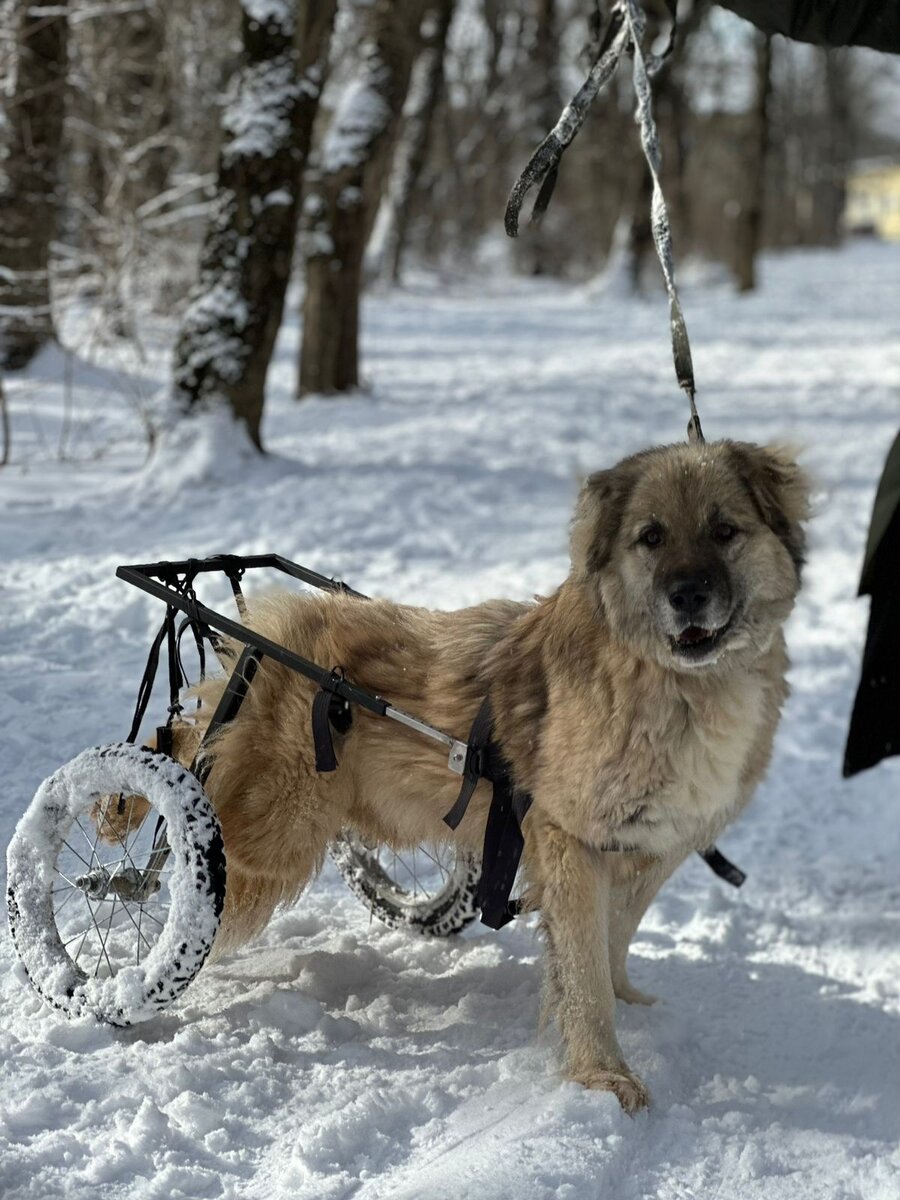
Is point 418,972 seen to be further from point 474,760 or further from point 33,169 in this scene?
point 33,169

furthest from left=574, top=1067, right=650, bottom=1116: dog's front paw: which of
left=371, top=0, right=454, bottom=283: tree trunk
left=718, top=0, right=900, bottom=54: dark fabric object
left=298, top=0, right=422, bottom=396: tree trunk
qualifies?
left=371, top=0, right=454, bottom=283: tree trunk

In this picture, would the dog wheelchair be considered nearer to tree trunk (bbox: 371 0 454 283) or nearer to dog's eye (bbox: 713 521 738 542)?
dog's eye (bbox: 713 521 738 542)

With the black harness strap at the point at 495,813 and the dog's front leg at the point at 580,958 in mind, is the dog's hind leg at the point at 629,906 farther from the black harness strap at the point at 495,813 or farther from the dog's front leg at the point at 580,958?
the black harness strap at the point at 495,813

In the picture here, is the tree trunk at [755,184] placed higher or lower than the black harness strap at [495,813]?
higher

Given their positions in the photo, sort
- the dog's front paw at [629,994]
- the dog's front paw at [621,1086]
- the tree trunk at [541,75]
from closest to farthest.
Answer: the dog's front paw at [621,1086] < the dog's front paw at [629,994] < the tree trunk at [541,75]

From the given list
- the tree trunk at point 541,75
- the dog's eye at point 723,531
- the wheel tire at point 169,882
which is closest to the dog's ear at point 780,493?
the dog's eye at point 723,531

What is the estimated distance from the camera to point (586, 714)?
3172 mm

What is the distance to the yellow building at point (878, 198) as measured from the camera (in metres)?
83.3

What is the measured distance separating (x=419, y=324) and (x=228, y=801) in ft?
50.8

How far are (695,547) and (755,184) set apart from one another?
877 inches

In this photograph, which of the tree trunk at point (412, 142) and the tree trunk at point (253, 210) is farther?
the tree trunk at point (412, 142)

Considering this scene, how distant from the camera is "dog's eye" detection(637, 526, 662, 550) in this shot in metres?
3.21

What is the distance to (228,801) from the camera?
11.3 feet

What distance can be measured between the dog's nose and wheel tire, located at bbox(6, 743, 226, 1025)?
1.26 m
